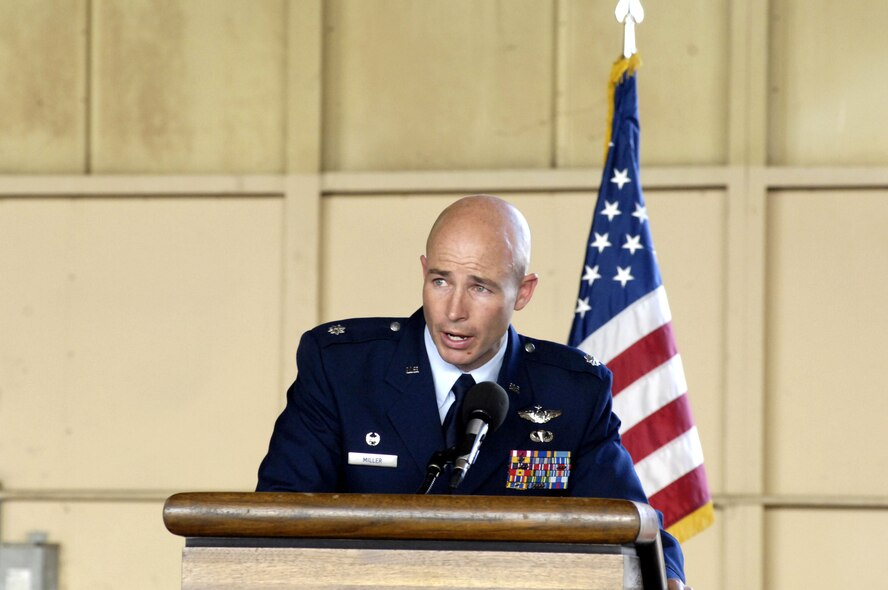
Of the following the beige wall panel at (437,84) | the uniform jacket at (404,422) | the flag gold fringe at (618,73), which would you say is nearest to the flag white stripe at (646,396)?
the flag gold fringe at (618,73)

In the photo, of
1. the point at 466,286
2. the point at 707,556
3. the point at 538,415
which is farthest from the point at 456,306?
the point at 707,556

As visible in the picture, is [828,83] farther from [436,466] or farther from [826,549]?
[436,466]

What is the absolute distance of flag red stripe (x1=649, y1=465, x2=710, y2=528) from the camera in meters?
3.53

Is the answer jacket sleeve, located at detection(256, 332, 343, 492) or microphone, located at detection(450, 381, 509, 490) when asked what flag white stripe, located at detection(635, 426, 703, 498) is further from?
microphone, located at detection(450, 381, 509, 490)

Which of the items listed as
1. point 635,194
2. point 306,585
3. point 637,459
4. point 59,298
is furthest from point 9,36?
point 306,585

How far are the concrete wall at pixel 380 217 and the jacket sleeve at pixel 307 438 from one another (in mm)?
2870

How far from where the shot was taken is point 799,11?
5.02 m

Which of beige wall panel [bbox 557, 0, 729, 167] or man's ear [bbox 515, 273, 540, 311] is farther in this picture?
beige wall panel [bbox 557, 0, 729, 167]

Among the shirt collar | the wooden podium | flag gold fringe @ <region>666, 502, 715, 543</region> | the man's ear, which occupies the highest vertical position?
the man's ear

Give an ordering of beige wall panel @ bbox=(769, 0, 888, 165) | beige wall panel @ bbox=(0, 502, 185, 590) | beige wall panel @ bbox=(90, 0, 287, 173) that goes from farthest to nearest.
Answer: beige wall panel @ bbox=(90, 0, 287, 173) → beige wall panel @ bbox=(0, 502, 185, 590) → beige wall panel @ bbox=(769, 0, 888, 165)

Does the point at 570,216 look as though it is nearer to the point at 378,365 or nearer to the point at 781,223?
the point at 781,223

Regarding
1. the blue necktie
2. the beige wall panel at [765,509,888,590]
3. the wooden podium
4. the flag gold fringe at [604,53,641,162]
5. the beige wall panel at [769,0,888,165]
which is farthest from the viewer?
the beige wall panel at [769,0,888,165]

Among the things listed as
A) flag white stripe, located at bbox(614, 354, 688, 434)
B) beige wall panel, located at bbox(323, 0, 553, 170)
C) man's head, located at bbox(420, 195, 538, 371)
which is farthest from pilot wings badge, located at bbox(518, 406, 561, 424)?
beige wall panel, located at bbox(323, 0, 553, 170)

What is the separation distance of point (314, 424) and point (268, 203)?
3.15 meters
